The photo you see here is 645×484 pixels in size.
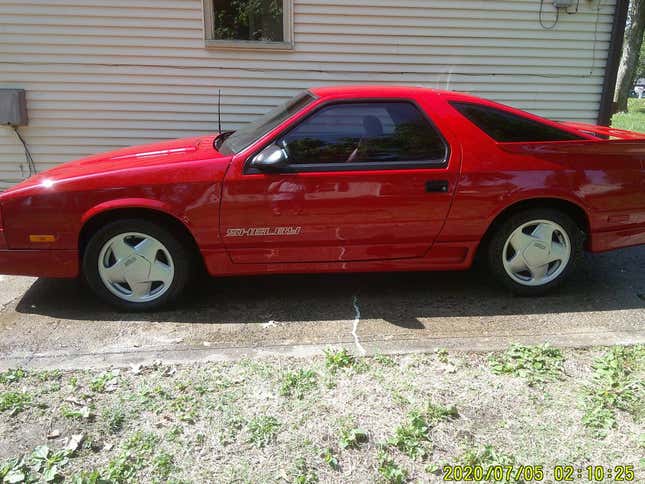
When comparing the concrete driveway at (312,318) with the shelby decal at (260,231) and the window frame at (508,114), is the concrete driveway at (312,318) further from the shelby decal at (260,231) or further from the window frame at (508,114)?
the window frame at (508,114)

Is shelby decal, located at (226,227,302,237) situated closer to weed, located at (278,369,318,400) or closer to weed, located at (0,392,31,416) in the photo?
weed, located at (278,369,318,400)

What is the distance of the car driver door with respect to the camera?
3.46 meters

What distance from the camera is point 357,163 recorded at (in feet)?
11.6

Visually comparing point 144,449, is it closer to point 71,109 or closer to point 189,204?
point 189,204

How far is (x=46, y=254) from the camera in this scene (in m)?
3.50

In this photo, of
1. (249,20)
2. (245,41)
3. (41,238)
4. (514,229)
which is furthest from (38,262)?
(249,20)

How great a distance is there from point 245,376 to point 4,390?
4.07 feet

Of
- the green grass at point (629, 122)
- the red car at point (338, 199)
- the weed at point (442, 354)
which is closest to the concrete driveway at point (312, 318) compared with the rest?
the weed at point (442, 354)

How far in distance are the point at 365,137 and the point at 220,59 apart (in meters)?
3.47

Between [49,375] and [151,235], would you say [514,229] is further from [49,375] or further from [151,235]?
[49,375]

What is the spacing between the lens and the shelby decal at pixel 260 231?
3518mm

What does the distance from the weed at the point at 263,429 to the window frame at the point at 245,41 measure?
16.3 ft

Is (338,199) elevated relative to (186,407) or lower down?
elevated

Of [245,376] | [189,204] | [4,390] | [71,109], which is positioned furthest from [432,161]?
[71,109]
